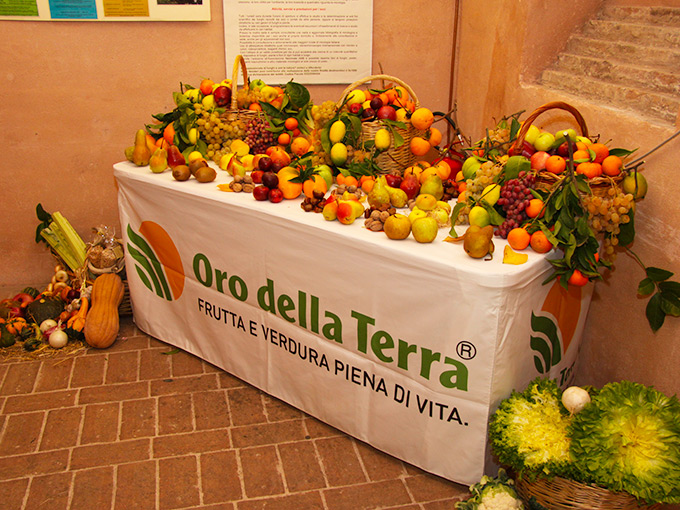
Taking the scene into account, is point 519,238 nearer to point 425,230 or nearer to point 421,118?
point 425,230

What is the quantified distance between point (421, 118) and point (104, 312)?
2.13m

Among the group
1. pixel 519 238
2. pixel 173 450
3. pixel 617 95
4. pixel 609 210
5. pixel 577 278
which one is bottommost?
pixel 173 450

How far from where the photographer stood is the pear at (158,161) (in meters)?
3.20

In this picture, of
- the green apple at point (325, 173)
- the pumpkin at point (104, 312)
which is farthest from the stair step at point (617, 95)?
the pumpkin at point (104, 312)

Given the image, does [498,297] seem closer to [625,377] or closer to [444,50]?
[625,377]

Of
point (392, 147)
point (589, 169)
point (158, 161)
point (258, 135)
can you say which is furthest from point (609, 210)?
point (158, 161)

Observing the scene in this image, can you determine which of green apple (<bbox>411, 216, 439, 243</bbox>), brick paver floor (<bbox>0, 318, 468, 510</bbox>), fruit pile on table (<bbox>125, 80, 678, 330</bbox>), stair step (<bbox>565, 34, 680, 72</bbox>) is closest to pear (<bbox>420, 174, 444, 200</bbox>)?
fruit pile on table (<bbox>125, 80, 678, 330</bbox>)

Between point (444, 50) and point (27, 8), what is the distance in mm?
2684

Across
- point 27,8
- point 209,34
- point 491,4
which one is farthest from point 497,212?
point 27,8

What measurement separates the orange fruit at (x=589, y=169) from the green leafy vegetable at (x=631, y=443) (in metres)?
0.78

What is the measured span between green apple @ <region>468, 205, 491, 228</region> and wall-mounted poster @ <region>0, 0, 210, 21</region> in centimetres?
240

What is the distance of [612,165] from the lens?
228cm

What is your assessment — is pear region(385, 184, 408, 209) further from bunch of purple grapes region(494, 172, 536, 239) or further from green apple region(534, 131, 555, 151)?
green apple region(534, 131, 555, 151)

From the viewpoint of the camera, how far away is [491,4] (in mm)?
3562
